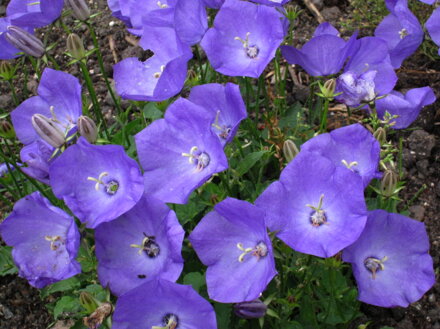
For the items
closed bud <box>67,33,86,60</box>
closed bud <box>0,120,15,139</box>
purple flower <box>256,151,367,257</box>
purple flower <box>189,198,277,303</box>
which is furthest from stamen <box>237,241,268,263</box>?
closed bud <box>0,120,15,139</box>

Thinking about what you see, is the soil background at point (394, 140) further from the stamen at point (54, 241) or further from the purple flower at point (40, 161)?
the stamen at point (54, 241)

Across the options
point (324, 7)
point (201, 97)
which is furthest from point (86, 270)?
point (324, 7)

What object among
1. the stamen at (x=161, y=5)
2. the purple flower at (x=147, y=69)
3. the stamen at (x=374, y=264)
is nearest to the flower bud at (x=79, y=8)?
the purple flower at (x=147, y=69)

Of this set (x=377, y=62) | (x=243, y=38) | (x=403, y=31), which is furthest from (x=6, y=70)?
(x=403, y=31)

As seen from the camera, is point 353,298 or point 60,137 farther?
point 353,298

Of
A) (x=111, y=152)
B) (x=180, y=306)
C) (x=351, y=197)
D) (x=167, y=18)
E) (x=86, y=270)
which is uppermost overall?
(x=167, y=18)

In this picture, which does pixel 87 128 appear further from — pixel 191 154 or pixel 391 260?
pixel 391 260

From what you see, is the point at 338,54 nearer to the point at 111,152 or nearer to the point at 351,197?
the point at 351,197
